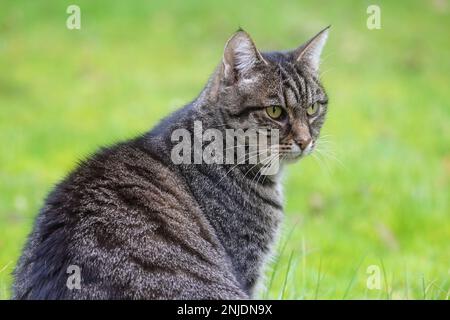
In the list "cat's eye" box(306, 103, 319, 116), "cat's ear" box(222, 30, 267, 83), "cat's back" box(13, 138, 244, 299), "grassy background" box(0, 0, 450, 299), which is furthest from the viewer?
"grassy background" box(0, 0, 450, 299)

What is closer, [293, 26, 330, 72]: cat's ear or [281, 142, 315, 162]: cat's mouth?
[281, 142, 315, 162]: cat's mouth

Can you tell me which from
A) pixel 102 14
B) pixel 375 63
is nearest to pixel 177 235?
pixel 375 63

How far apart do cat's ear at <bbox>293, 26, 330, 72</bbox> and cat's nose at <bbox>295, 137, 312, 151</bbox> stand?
0.48 meters

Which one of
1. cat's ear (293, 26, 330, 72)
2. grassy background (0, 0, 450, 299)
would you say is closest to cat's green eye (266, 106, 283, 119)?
cat's ear (293, 26, 330, 72)

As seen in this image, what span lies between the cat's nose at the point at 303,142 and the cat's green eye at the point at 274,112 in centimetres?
16

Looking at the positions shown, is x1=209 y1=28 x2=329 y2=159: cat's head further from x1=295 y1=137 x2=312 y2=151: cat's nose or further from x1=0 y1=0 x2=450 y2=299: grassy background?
x1=0 y1=0 x2=450 y2=299: grassy background

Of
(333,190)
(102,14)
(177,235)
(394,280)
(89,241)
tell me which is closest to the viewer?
(89,241)

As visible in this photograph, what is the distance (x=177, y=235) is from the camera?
2.86 m

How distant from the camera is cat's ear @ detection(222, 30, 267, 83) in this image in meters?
3.35

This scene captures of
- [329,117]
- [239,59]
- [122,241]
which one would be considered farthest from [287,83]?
[329,117]

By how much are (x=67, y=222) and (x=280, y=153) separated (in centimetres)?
115

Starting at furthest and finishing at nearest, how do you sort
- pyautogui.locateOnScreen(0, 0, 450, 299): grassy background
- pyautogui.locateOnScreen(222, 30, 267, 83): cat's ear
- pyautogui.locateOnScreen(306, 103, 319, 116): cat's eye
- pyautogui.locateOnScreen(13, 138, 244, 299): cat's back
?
pyautogui.locateOnScreen(0, 0, 450, 299): grassy background, pyautogui.locateOnScreen(306, 103, 319, 116): cat's eye, pyautogui.locateOnScreen(222, 30, 267, 83): cat's ear, pyautogui.locateOnScreen(13, 138, 244, 299): cat's back

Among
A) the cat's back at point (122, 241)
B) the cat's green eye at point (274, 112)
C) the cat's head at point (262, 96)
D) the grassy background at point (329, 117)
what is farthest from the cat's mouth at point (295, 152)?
the cat's back at point (122, 241)
